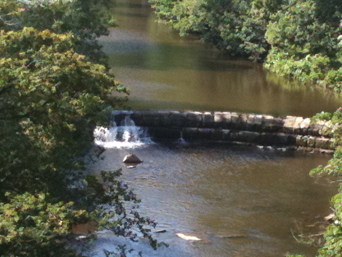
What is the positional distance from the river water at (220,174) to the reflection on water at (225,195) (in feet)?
Result: 0.07

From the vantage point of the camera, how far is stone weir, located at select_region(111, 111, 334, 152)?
18812 millimetres

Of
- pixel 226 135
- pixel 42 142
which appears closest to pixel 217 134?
pixel 226 135

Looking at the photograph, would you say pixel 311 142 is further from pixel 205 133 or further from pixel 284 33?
pixel 284 33

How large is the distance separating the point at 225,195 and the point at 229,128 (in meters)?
4.32

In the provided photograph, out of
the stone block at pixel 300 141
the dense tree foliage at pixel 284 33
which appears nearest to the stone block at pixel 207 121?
the stone block at pixel 300 141

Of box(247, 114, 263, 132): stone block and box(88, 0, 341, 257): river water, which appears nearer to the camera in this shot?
box(88, 0, 341, 257): river water

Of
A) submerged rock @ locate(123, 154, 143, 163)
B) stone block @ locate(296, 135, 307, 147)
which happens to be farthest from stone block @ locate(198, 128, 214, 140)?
submerged rock @ locate(123, 154, 143, 163)

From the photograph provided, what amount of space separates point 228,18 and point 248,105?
10950 mm

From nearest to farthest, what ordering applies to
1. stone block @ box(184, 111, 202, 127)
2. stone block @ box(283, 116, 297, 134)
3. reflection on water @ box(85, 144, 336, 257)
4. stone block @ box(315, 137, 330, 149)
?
reflection on water @ box(85, 144, 336, 257), stone block @ box(315, 137, 330, 149), stone block @ box(283, 116, 297, 134), stone block @ box(184, 111, 202, 127)

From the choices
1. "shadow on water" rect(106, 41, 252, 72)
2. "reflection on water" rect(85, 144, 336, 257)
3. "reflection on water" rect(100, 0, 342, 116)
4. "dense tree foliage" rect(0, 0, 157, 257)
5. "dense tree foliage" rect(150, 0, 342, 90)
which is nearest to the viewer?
"dense tree foliage" rect(0, 0, 157, 257)

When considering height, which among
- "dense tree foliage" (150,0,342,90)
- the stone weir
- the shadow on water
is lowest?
the stone weir

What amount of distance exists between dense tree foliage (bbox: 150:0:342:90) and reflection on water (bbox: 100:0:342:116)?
0.77m

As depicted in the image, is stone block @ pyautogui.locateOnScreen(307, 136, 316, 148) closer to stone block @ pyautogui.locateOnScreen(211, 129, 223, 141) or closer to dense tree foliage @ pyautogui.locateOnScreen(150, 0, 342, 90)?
stone block @ pyautogui.locateOnScreen(211, 129, 223, 141)

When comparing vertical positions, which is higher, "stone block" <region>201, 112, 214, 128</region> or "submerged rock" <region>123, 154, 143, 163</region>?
"stone block" <region>201, 112, 214, 128</region>
